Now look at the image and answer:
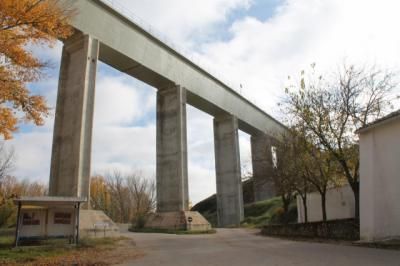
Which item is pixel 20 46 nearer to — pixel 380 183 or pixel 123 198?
pixel 380 183

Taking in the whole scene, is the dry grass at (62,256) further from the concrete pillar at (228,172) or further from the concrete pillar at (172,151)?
the concrete pillar at (228,172)

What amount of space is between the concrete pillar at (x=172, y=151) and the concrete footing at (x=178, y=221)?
1.27 metres

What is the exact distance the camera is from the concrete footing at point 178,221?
30531 millimetres

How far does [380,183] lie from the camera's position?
16094 mm

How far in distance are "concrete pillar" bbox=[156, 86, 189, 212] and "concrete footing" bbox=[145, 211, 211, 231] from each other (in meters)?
1.27

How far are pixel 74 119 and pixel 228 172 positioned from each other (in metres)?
26.2

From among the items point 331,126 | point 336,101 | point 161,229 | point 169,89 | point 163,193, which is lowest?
point 161,229

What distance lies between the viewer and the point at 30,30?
1297cm

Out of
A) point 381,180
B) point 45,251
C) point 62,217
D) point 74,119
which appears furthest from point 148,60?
A: point 381,180

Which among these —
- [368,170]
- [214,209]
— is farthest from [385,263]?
[214,209]

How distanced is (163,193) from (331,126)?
62.8 feet

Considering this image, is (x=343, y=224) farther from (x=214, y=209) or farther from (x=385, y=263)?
(x=214, y=209)

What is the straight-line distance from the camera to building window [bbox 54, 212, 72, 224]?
16.2 metres

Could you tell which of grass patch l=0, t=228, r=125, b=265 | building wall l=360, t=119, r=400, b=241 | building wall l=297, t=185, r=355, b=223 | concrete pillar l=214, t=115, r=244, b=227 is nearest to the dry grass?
grass patch l=0, t=228, r=125, b=265
